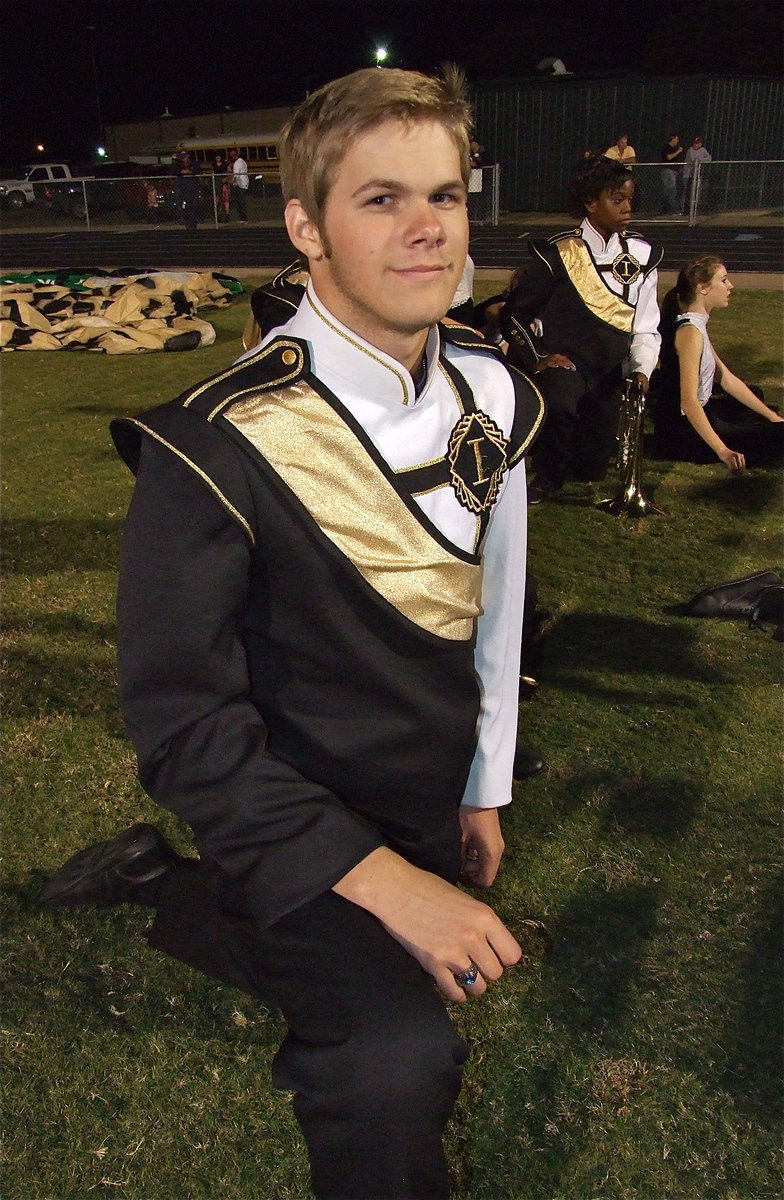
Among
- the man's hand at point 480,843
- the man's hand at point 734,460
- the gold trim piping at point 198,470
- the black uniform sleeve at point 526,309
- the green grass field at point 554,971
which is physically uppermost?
the gold trim piping at point 198,470

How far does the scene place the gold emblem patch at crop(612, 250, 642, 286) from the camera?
18.7ft

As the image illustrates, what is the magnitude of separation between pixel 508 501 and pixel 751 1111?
143cm

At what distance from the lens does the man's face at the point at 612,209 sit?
538 cm

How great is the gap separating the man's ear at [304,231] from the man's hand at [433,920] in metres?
0.97

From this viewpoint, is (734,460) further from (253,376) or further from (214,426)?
(214,426)

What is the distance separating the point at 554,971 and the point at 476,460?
1.44 metres

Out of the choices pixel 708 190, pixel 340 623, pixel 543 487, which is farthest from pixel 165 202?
pixel 340 623

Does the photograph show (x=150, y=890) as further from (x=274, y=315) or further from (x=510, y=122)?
(x=510, y=122)

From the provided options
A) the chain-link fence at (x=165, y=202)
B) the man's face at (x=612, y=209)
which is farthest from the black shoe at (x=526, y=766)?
the chain-link fence at (x=165, y=202)

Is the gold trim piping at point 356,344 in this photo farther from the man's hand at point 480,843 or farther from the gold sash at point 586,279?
the gold sash at point 586,279

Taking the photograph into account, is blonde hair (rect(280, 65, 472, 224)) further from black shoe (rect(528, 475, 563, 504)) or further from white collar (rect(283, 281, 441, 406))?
black shoe (rect(528, 475, 563, 504))

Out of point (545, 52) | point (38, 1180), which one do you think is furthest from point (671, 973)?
point (545, 52)

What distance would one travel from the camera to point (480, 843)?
7.07 ft

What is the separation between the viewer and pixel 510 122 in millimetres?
26984
